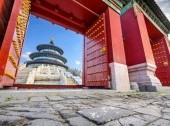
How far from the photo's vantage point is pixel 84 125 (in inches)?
31.4

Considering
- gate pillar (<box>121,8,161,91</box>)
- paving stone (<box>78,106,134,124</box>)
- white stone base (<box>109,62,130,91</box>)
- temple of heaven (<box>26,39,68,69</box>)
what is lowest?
paving stone (<box>78,106,134,124</box>)

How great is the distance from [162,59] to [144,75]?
14.8 feet

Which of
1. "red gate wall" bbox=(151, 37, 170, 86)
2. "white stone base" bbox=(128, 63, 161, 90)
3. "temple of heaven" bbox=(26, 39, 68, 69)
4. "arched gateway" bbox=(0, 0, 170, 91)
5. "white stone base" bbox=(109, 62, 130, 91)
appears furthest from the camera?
"temple of heaven" bbox=(26, 39, 68, 69)

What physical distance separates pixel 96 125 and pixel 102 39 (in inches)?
192

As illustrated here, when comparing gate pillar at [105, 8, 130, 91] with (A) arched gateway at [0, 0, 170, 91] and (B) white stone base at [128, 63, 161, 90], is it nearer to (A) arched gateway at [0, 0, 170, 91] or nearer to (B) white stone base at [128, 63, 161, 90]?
(A) arched gateway at [0, 0, 170, 91]

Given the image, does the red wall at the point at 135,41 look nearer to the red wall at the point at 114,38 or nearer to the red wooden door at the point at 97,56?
the red wall at the point at 114,38

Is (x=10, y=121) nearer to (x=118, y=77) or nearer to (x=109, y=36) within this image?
(x=118, y=77)

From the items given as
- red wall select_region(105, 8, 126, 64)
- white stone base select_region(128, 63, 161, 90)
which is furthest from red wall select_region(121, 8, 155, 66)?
red wall select_region(105, 8, 126, 64)

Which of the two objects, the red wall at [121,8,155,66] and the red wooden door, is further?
the red wall at [121,8,155,66]

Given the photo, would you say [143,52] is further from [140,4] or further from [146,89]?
[140,4]

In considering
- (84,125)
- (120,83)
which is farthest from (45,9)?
(84,125)

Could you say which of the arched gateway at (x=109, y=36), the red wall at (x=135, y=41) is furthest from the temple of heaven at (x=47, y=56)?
the red wall at (x=135, y=41)

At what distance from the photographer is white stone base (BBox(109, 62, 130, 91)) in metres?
4.51

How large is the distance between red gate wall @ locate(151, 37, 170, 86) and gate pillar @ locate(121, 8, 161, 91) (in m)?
3.14
